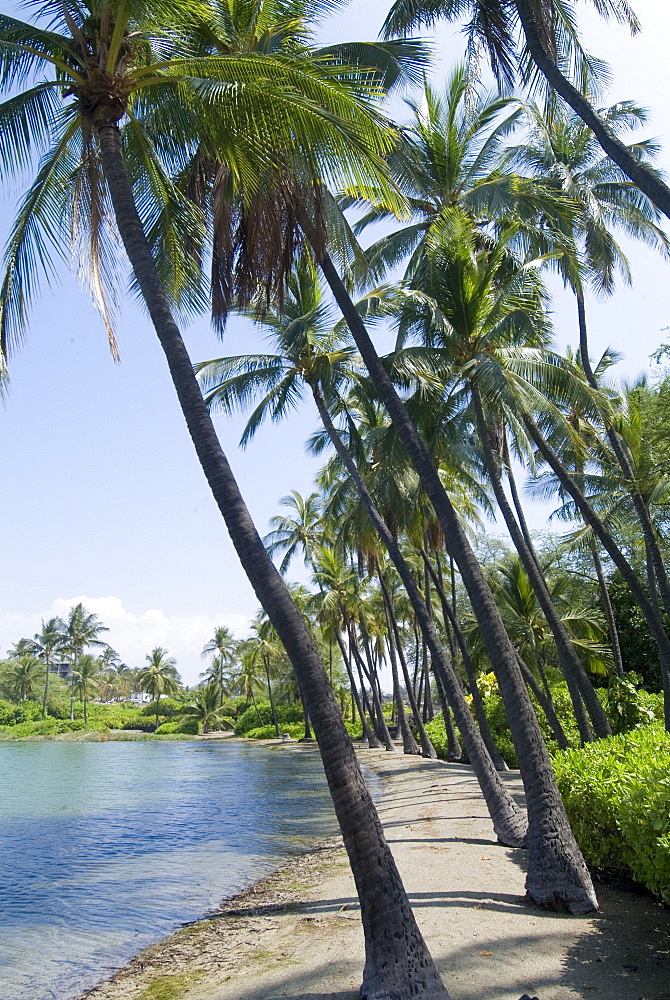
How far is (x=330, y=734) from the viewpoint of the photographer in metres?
5.01

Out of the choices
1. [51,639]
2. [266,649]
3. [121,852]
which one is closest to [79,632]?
[51,639]

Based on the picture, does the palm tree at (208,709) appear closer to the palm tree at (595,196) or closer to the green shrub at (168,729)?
the green shrub at (168,729)

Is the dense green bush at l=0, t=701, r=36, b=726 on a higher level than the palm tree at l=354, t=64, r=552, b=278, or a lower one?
lower

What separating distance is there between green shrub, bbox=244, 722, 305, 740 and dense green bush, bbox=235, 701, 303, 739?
280mm

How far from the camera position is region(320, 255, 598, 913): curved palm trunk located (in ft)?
21.7

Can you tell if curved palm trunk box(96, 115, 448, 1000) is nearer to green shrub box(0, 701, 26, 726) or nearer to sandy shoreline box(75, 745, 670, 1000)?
sandy shoreline box(75, 745, 670, 1000)

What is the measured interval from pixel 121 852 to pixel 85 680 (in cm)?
5946

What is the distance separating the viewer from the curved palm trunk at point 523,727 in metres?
6.60

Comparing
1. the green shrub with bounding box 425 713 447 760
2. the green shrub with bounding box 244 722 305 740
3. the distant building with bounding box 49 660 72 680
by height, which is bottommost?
the green shrub with bounding box 244 722 305 740

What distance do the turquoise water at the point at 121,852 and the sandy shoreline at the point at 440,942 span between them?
2.75 ft

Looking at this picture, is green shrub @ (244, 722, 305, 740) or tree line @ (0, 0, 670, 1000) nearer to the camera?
tree line @ (0, 0, 670, 1000)

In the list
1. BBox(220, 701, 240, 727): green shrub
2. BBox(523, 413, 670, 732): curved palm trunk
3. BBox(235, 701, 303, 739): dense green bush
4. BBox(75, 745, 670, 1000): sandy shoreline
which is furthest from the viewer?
BBox(220, 701, 240, 727): green shrub

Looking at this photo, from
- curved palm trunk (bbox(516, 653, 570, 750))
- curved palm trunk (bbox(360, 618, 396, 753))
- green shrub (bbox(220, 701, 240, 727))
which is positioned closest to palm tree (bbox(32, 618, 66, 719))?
green shrub (bbox(220, 701, 240, 727))

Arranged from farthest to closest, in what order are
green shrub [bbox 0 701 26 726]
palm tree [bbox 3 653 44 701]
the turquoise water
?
palm tree [bbox 3 653 44 701] < green shrub [bbox 0 701 26 726] < the turquoise water
